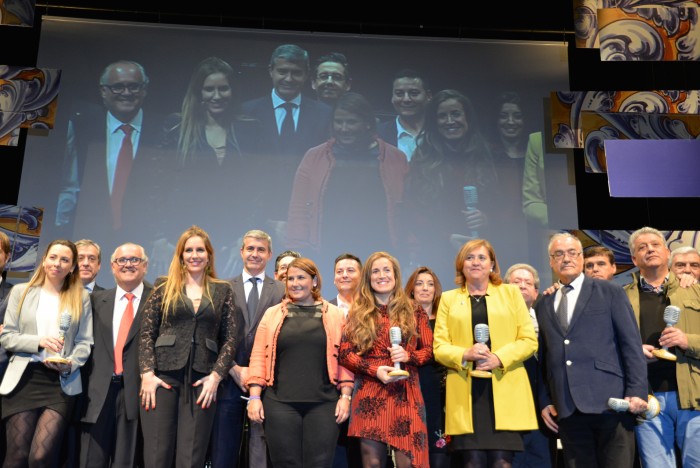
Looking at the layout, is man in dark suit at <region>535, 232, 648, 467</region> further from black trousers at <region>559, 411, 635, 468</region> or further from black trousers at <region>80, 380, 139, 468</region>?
black trousers at <region>80, 380, 139, 468</region>

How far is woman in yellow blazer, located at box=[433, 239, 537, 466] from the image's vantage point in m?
3.28

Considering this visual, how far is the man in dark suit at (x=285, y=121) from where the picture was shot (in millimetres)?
6270

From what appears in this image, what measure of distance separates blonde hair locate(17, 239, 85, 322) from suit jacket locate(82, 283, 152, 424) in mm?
125

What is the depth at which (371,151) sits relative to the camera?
6.38 m

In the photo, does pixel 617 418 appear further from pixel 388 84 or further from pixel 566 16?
pixel 566 16

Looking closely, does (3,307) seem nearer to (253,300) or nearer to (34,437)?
(34,437)

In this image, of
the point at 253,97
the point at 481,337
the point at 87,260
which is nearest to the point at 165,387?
the point at 87,260

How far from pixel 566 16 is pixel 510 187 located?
1.87m

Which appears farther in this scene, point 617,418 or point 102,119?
point 102,119

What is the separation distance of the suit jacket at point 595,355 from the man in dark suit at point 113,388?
217 centimetres

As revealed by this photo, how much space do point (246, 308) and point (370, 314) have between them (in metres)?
0.94

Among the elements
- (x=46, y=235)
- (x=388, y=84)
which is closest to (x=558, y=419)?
(x=388, y=84)

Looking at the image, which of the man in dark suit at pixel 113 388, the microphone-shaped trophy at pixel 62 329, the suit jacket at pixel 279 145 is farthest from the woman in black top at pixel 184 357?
the suit jacket at pixel 279 145

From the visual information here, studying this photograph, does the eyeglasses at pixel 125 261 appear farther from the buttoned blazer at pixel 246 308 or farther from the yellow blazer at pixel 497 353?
the yellow blazer at pixel 497 353
